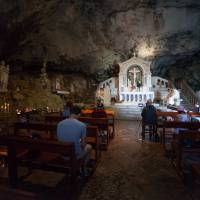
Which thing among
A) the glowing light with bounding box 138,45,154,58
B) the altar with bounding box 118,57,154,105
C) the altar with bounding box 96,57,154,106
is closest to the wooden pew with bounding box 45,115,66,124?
the altar with bounding box 96,57,154,106

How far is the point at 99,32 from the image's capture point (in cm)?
1572

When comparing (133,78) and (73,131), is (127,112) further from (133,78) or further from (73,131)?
(73,131)

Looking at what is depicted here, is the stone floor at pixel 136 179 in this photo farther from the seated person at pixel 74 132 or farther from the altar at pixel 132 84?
the altar at pixel 132 84

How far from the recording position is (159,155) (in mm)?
5898

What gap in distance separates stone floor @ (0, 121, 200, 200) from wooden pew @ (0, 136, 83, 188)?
361mm

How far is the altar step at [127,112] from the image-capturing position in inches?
529

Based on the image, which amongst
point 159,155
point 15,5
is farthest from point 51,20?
point 159,155

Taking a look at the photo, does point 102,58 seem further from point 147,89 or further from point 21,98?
point 21,98

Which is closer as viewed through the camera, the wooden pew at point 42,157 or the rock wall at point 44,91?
the wooden pew at point 42,157

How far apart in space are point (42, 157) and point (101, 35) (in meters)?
13.2

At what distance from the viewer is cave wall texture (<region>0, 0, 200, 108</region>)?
1285cm

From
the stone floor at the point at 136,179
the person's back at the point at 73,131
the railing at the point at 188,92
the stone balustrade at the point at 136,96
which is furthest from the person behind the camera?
the stone balustrade at the point at 136,96

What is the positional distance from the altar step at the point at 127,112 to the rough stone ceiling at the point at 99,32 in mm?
5312

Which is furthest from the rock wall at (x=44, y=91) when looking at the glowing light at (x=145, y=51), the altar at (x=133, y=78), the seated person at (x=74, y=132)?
the seated person at (x=74, y=132)
